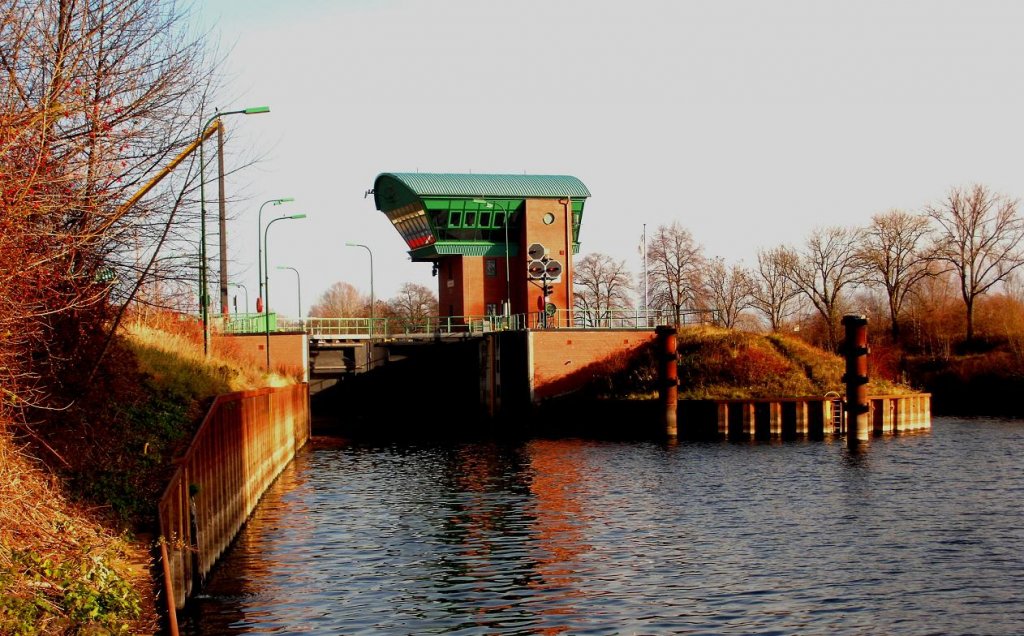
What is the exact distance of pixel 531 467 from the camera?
4025 centimetres

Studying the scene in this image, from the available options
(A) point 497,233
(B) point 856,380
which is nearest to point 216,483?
(B) point 856,380

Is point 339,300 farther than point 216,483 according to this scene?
Yes

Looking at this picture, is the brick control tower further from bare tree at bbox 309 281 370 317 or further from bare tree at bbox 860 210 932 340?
bare tree at bbox 309 281 370 317

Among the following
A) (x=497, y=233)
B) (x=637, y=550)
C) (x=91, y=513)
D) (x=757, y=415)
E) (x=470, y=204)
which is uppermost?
(x=470, y=204)

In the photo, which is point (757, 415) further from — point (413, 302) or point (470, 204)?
point (413, 302)

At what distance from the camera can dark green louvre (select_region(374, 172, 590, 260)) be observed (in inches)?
2943

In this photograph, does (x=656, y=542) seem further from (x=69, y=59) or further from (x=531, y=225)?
(x=531, y=225)

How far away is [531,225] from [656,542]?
51549mm

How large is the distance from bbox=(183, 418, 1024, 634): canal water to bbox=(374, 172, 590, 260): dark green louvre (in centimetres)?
3625

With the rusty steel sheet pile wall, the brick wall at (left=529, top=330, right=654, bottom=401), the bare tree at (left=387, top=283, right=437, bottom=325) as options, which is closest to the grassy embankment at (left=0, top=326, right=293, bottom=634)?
the rusty steel sheet pile wall

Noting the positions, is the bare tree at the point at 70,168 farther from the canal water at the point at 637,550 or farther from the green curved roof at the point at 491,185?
the green curved roof at the point at 491,185

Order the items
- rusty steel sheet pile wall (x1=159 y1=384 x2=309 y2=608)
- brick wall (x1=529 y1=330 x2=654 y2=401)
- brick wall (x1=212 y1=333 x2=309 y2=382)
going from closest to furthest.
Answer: rusty steel sheet pile wall (x1=159 y1=384 x2=309 y2=608) → brick wall (x1=529 y1=330 x2=654 y2=401) → brick wall (x1=212 y1=333 x2=309 y2=382)

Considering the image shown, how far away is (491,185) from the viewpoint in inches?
2985

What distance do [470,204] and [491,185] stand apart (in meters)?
2.12
